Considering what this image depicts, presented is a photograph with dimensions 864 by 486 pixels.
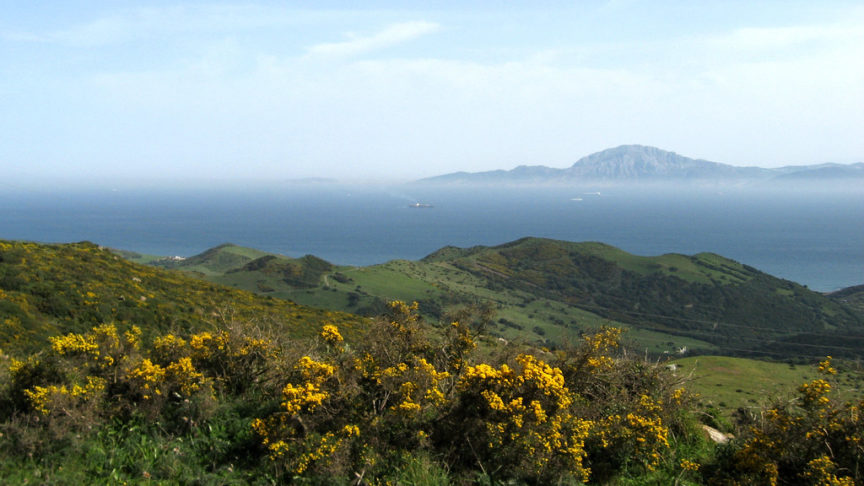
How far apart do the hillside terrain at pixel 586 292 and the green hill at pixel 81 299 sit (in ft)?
177

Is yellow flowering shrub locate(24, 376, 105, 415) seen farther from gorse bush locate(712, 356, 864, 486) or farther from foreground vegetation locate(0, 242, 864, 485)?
gorse bush locate(712, 356, 864, 486)

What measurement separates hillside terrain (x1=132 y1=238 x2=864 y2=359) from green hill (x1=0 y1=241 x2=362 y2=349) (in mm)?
54073

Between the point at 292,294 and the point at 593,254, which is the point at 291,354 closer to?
the point at 292,294

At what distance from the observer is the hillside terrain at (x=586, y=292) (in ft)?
311

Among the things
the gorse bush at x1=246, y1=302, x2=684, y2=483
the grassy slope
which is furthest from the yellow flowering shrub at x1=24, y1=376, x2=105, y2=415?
Answer: the grassy slope

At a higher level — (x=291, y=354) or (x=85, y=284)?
(x=291, y=354)

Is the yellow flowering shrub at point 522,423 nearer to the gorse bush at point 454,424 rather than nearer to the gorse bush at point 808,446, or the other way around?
the gorse bush at point 454,424

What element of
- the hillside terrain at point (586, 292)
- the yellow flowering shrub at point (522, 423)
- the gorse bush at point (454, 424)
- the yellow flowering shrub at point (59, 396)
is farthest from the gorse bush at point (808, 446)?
the hillside terrain at point (586, 292)

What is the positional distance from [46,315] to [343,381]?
17807 mm

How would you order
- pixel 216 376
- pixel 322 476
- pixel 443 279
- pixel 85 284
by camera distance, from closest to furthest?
pixel 322 476
pixel 216 376
pixel 85 284
pixel 443 279

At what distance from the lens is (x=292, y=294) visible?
300 ft

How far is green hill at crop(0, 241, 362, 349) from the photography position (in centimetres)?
1725

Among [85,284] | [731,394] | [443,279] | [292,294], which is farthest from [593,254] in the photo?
[85,284]

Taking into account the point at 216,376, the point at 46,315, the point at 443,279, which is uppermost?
the point at 216,376
